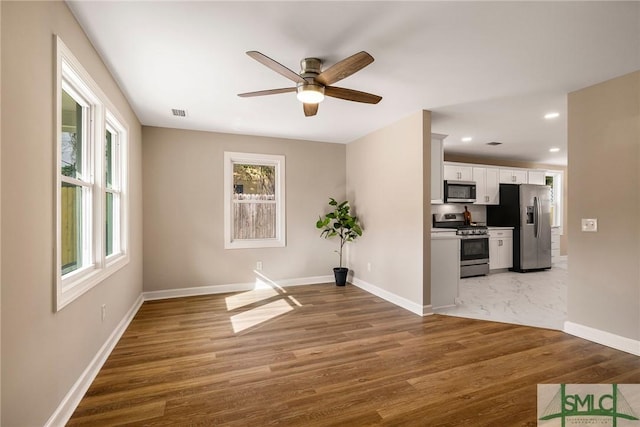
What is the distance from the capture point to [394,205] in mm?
4211

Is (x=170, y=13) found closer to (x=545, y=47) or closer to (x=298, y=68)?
(x=298, y=68)

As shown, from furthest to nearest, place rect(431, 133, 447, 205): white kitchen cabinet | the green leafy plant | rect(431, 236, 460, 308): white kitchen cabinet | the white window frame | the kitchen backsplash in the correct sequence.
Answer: the kitchen backsplash → the green leafy plant → rect(431, 133, 447, 205): white kitchen cabinet → rect(431, 236, 460, 308): white kitchen cabinet → the white window frame

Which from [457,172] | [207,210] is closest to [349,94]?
[207,210]

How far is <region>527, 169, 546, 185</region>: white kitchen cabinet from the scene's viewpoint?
273 inches

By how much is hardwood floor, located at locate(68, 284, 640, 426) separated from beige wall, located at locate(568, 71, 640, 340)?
1.21 feet

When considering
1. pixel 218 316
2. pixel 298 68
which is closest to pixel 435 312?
pixel 218 316

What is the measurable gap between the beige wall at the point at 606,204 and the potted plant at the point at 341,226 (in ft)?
8.95

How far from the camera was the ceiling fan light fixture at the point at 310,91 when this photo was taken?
2.41 meters

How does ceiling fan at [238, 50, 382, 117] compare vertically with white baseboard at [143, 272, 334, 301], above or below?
above

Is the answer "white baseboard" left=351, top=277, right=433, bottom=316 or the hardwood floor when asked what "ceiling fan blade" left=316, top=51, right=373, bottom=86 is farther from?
"white baseboard" left=351, top=277, right=433, bottom=316

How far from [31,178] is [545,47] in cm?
338

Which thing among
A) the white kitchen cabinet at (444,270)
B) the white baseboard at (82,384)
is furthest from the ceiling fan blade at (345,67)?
the white baseboard at (82,384)

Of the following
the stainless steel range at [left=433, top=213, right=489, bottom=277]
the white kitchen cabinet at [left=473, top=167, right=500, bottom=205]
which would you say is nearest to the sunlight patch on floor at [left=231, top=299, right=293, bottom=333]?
the stainless steel range at [left=433, top=213, right=489, bottom=277]

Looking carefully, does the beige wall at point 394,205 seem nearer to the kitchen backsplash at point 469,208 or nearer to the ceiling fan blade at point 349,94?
the ceiling fan blade at point 349,94
